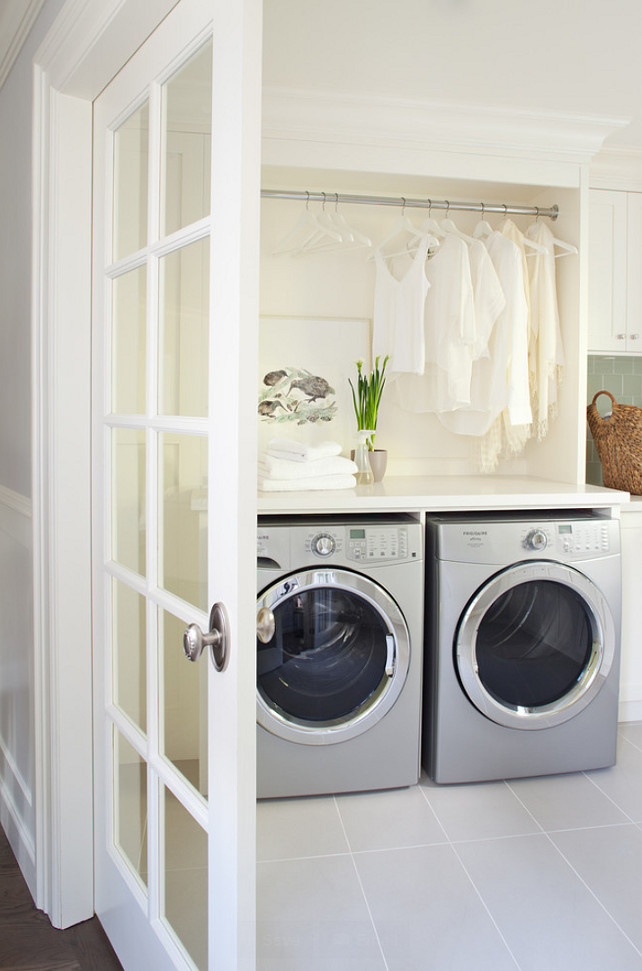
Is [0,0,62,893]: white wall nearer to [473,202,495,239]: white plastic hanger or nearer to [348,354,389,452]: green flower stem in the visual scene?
[348,354,389,452]: green flower stem

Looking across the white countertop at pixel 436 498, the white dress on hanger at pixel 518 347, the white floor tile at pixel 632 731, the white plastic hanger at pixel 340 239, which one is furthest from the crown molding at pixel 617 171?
the white floor tile at pixel 632 731

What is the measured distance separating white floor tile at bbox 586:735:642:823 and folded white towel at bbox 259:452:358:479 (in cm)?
139

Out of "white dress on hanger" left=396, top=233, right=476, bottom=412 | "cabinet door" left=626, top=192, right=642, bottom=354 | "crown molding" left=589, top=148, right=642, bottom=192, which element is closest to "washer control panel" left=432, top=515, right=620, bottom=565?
"white dress on hanger" left=396, top=233, right=476, bottom=412

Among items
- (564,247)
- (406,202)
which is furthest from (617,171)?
(406,202)

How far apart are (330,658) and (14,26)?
75.6 inches

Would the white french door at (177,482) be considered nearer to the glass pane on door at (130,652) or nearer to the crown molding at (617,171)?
the glass pane on door at (130,652)

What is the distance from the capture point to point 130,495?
1.43m

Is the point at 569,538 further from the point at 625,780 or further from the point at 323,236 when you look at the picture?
the point at 323,236

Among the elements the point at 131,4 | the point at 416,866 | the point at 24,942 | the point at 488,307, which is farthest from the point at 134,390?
the point at 488,307

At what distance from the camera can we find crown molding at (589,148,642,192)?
9.96 ft

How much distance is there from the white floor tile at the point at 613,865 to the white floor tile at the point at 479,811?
0.14 m

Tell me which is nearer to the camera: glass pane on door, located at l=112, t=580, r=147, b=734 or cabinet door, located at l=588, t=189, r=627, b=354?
glass pane on door, located at l=112, t=580, r=147, b=734

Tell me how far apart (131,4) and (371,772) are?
217cm

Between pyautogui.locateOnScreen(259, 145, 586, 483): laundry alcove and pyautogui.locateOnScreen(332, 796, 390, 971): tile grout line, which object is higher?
pyautogui.locateOnScreen(259, 145, 586, 483): laundry alcove
